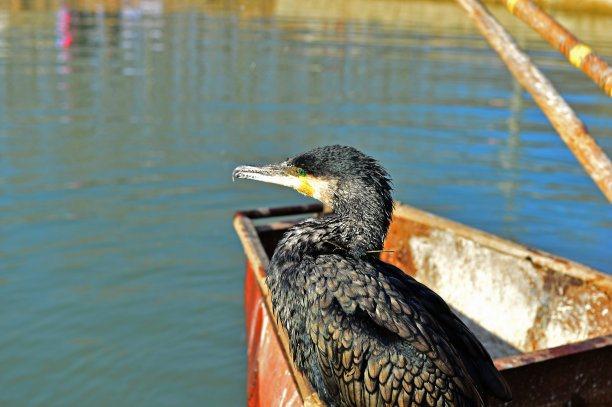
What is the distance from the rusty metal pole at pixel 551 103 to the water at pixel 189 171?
2.72 m

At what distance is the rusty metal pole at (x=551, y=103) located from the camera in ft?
12.0

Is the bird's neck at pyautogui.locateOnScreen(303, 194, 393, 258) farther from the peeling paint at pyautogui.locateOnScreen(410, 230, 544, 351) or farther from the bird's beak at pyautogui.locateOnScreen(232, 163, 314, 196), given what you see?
the peeling paint at pyautogui.locateOnScreen(410, 230, 544, 351)

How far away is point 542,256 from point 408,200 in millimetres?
3745

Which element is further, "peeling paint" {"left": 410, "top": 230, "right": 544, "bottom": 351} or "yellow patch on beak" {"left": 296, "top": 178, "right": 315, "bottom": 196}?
"peeling paint" {"left": 410, "top": 230, "right": 544, "bottom": 351}

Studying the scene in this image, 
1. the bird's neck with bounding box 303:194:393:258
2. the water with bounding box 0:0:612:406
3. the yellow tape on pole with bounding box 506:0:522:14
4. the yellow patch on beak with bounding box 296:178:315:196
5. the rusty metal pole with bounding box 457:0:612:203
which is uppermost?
the yellow tape on pole with bounding box 506:0:522:14

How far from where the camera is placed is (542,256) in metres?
4.43

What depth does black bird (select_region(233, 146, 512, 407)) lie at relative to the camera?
2633mm

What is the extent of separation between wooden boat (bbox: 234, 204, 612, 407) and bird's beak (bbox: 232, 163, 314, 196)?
799mm

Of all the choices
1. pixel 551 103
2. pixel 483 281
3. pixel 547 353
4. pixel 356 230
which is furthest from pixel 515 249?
pixel 356 230

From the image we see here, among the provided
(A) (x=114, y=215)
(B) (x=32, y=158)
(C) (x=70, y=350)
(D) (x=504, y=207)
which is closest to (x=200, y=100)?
(B) (x=32, y=158)

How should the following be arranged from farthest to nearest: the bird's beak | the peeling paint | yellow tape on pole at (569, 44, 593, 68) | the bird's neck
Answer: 1. the peeling paint
2. yellow tape on pole at (569, 44, 593, 68)
3. the bird's beak
4. the bird's neck

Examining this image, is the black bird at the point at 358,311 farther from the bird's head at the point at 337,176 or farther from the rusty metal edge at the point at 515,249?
the rusty metal edge at the point at 515,249

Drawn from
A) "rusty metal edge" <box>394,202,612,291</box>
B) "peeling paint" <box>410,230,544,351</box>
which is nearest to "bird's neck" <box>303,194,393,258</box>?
"rusty metal edge" <box>394,202,612,291</box>

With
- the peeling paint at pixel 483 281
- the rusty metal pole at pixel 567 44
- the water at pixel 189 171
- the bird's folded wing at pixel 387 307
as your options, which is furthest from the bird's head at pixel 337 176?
the water at pixel 189 171
